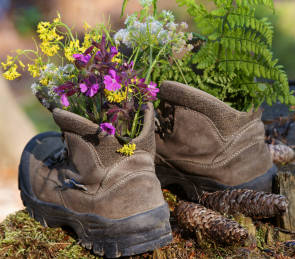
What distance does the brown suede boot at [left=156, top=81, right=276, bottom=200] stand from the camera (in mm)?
2330

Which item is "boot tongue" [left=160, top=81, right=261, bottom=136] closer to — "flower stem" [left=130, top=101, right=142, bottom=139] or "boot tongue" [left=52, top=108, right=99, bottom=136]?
"flower stem" [left=130, top=101, right=142, bottom=139]

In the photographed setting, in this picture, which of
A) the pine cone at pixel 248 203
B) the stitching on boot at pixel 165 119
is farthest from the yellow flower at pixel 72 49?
the pine cone at pixel 248 203

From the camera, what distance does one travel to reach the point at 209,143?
2.41 meters

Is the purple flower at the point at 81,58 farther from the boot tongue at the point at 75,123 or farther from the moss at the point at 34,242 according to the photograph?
the moss at the point at 34,242

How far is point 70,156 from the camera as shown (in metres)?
2.17

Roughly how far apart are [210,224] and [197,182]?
60 cm

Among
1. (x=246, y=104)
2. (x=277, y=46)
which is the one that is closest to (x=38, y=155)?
(x=246, y=104)

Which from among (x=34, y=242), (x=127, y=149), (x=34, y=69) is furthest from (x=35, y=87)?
(x=34, y=242)

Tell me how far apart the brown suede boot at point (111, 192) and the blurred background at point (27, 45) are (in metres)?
0.65

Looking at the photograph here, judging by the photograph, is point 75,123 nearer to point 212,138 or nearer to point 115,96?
point 115,96

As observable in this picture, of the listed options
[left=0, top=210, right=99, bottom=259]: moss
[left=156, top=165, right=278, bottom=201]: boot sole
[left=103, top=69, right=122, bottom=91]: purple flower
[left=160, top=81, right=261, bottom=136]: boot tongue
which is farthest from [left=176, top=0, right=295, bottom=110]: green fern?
[left=0, top=210, right=99, bottom=259]: moss

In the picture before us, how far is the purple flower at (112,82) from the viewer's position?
1.79 meters

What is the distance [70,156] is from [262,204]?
1249 mm

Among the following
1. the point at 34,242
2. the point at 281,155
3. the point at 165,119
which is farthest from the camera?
the point at 281,155
